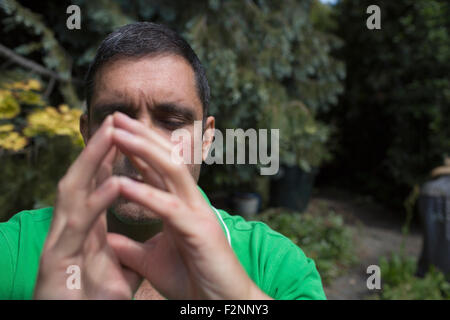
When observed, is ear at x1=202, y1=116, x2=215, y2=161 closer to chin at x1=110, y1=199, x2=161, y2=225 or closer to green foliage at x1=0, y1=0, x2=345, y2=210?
chin at x1=110, y1=199, x2=161, y2=225

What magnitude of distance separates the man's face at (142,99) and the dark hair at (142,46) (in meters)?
0.03

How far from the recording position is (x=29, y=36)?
164 inches

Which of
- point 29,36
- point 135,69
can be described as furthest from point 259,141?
point 135,69

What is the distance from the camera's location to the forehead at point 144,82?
109 cm

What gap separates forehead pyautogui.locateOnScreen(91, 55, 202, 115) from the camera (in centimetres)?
109

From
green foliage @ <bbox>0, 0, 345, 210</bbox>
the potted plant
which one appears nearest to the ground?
the potted plant

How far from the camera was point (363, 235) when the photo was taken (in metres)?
6.17

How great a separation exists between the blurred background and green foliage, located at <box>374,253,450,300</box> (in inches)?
0.6

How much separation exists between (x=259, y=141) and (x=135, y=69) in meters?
3.44

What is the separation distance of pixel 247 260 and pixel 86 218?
709 millimetres

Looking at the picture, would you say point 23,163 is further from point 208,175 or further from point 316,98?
point 316,98

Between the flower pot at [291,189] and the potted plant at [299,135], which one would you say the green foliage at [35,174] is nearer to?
the potted plant at [299,135]

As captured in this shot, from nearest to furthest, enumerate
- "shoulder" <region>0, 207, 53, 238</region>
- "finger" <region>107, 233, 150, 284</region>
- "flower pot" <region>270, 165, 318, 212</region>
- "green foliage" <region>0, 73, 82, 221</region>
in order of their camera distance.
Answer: "finger" <region>107, 233, 150, 284</region>, "shoulder" <region>0, 207, 53, 238</region>, "green foliage" <region>0, 73, 82, 221</region>, "flower pot" <region>270, 165, 318, 212</region>

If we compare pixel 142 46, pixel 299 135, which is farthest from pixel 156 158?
pixel 299 135
